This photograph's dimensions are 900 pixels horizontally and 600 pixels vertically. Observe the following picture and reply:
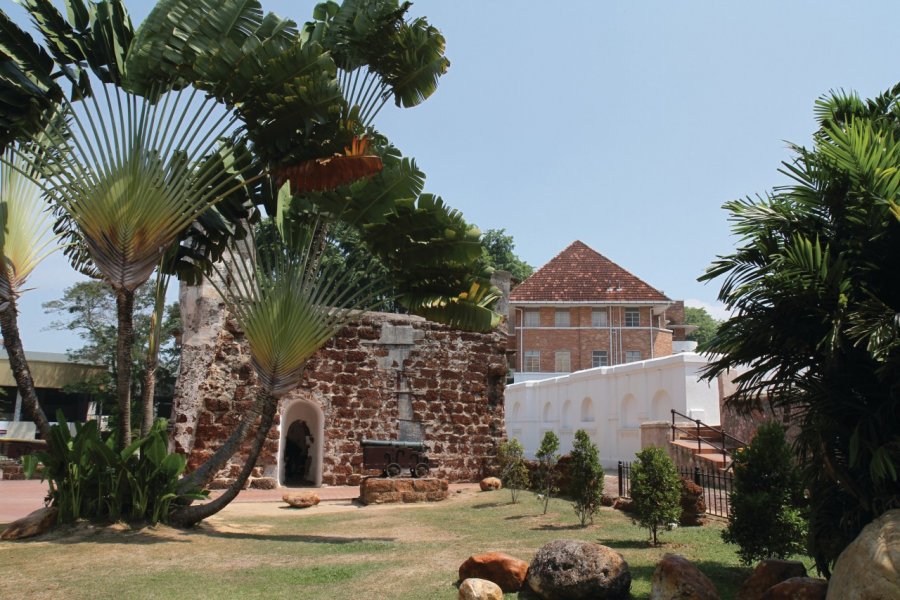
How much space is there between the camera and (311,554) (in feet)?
25.4

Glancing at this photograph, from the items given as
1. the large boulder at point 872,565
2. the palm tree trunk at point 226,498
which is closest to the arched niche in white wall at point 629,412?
the palm tree trunk at point 226,498

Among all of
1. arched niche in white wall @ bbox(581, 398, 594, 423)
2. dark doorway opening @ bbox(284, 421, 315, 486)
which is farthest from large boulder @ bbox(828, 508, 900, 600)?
arched niche in white wall @ bbox(581, 398, 594, 423)

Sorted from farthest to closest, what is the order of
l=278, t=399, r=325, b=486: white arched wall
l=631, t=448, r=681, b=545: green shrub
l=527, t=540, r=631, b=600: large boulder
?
l=278, t=399, r=325, b=486: white arched wall → l=631, t=448, r=681, b=545: green shrub → l=527, t=540, r=631, b=600: large boulder

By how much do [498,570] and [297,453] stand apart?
1155cm

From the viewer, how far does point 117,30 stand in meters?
8.23

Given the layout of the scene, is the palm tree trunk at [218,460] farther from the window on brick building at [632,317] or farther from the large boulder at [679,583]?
the window on brick building at [632,317]

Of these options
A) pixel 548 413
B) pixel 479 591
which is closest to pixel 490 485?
pixel 479 591

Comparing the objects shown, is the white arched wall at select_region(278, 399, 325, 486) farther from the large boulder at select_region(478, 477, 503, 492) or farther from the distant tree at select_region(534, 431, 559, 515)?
the distant tree at select_region(534, 431, 559, 515)

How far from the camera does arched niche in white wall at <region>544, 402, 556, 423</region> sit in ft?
86.6

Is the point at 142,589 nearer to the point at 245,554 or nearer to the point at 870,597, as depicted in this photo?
the point at 245,554

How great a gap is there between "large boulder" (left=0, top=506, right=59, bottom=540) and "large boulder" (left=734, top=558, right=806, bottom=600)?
23.8ft

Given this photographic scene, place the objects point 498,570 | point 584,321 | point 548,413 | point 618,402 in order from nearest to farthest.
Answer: point 498,570, point 618,402, point 548,413, point 584,321

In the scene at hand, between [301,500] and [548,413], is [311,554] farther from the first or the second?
[548,413]

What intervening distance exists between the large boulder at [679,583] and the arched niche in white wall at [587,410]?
60.7ft
